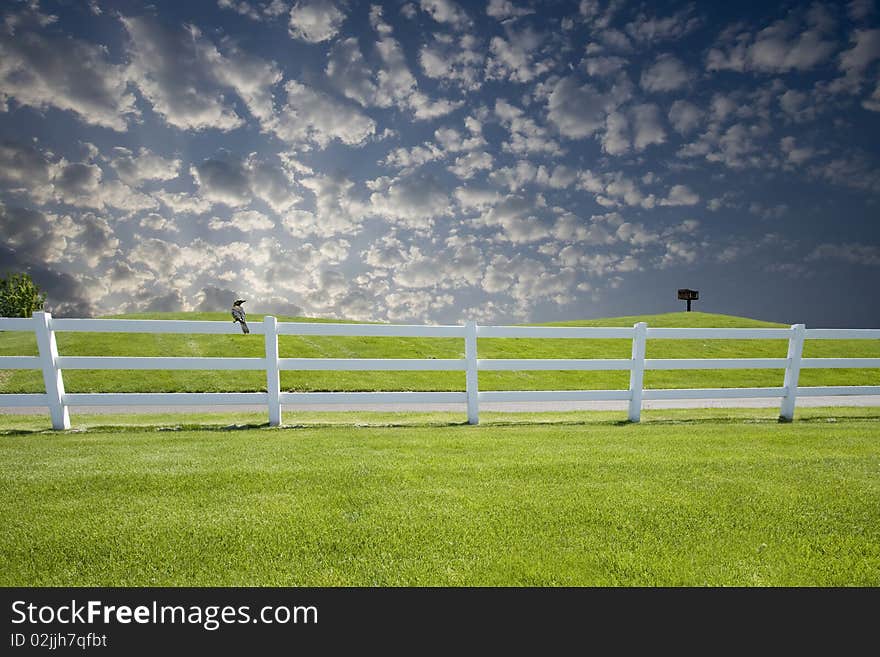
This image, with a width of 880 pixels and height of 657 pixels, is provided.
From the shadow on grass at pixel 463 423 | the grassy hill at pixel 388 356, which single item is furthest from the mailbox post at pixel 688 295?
the shadow on grass at pixel 463 423

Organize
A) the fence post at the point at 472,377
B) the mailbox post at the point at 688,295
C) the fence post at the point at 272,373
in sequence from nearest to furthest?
the fence post at the point at 272,373, the fence post at the point at 472,377, the mailbox post at the point at 688,295

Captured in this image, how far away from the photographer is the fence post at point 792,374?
9.98 m

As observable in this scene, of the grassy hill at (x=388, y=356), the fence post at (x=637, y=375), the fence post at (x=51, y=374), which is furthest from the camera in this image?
the grassy hill at (x=388, y=356)

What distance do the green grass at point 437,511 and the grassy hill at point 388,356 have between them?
10.9 meters

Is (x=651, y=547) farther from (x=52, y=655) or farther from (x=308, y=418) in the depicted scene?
(x=308, y=418)

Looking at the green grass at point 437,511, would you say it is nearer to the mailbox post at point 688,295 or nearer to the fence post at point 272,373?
the fence post at point 272,373

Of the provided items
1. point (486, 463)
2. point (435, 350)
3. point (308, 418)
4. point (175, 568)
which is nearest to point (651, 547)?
point (486, 463)

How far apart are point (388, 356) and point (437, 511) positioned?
19867 mm

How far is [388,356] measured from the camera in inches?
938

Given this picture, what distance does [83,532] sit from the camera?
373 cm

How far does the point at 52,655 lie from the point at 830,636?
399 centimetres

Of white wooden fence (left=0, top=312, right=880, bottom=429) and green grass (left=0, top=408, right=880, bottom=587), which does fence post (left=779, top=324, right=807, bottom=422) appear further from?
green grass (left=0, top=408, right=880, bottom=587)

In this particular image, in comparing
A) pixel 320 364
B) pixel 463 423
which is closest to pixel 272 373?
pixel 320 364

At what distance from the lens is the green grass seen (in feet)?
10.4
